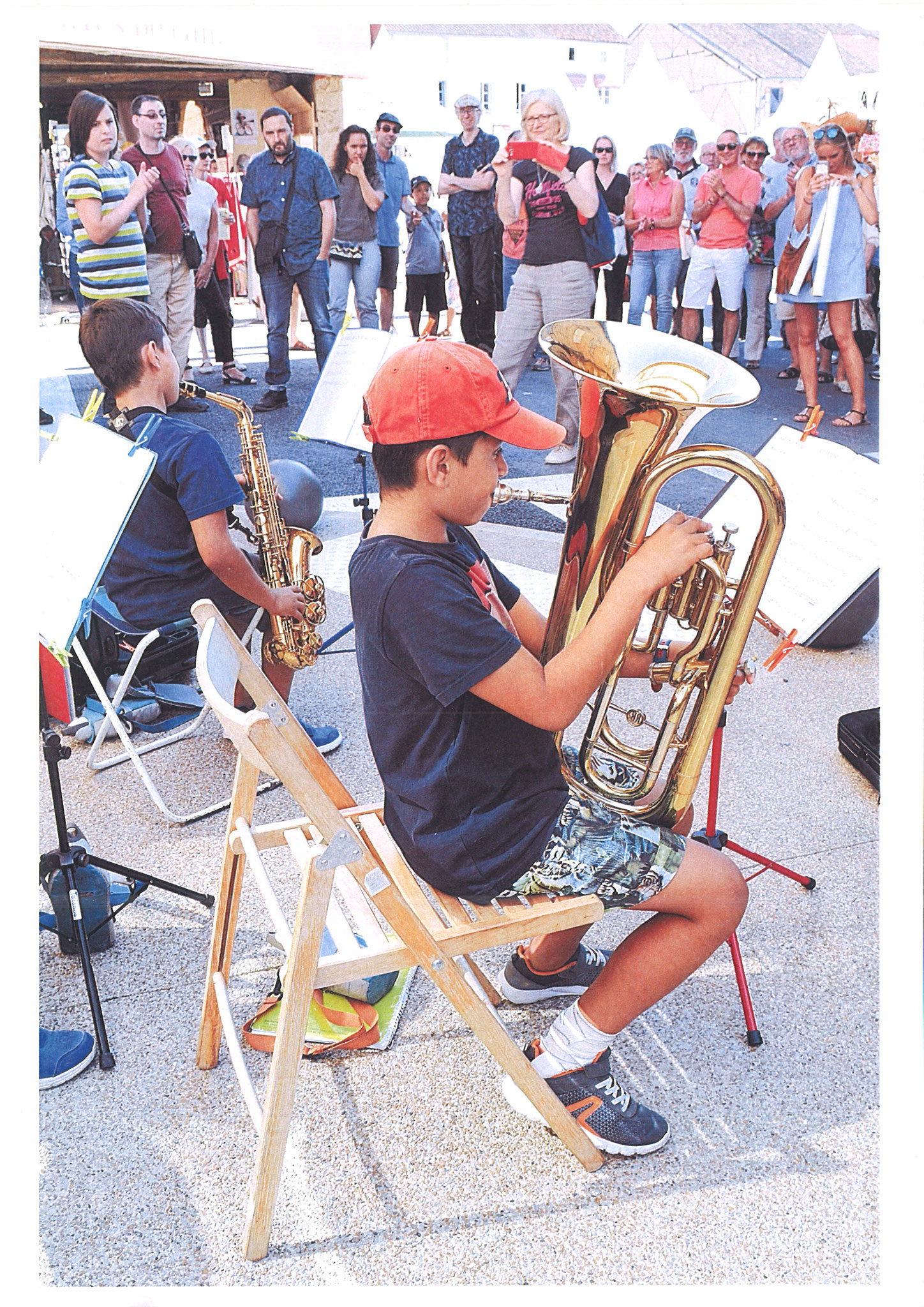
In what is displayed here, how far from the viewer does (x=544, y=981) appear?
83.8 inches

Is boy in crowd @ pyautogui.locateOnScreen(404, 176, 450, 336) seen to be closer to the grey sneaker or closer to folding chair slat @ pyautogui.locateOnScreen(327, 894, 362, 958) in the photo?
the grey sneaker

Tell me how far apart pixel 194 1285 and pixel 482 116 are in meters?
7.66

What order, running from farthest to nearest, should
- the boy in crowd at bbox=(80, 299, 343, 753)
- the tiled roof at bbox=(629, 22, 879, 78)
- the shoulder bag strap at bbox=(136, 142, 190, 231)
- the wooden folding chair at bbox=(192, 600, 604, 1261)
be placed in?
the tiled roof at bbox=(629, 22, 879, 78)
the shoulder bag strap at bbox=(136, 142, 190, 231)
the boy in crowd at bbox=(80, 299, 343, 753)
the wooden folding chair at bbox=(192, 600, 604, 1261)

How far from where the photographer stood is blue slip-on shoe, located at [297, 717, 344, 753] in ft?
10.2

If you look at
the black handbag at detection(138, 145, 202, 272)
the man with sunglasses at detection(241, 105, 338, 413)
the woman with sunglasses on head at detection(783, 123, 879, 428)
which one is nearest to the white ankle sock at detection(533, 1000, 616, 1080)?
the woman with sunglasses on head at detection(783, 123, 879, 428)

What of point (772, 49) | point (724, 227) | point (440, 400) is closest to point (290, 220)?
point (724, 227)

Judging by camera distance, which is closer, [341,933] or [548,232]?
[341,933]

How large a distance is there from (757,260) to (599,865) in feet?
24.0

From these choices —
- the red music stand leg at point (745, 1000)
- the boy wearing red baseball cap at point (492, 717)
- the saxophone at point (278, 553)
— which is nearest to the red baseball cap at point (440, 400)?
the boy wearing red baseball cap at point (492, 717)

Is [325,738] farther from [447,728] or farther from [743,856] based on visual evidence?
[447,728]

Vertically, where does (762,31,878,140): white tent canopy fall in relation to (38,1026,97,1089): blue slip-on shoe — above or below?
above

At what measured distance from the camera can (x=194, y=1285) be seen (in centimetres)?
157

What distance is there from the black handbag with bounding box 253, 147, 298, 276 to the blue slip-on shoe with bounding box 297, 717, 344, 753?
4.87m

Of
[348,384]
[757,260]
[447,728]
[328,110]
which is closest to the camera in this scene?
[447,728]
